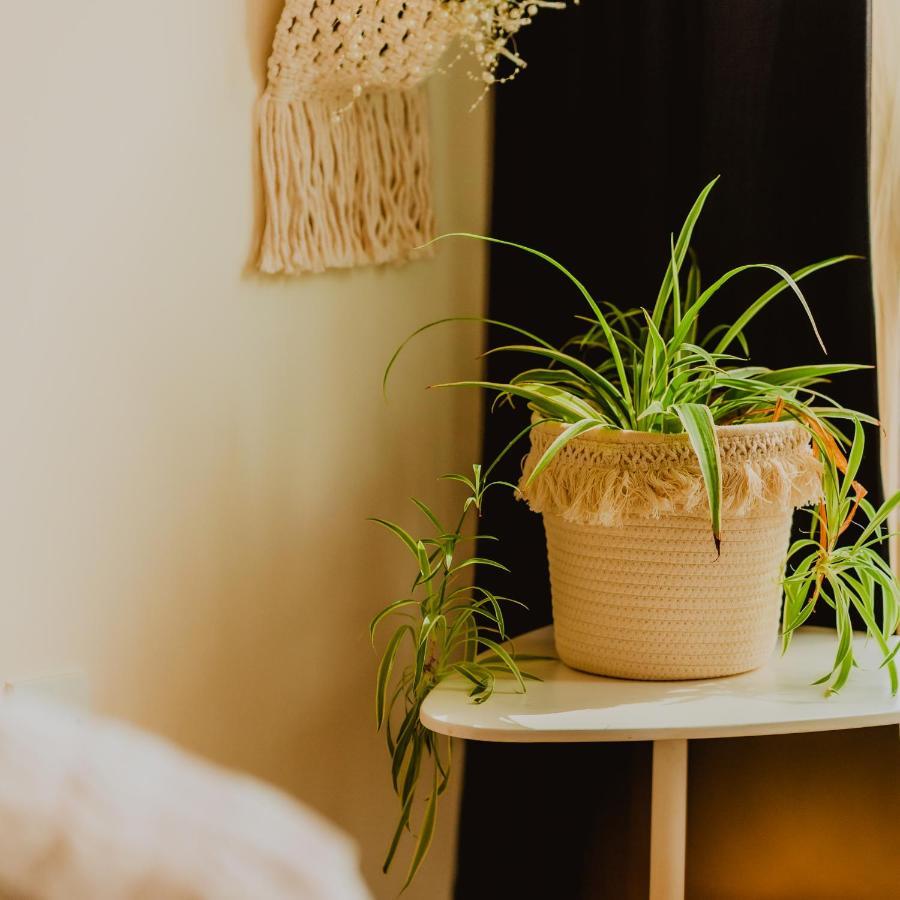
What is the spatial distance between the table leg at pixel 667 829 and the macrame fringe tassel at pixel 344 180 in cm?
67

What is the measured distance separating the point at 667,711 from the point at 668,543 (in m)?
0.16

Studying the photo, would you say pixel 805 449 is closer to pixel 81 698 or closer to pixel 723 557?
pixel 723 557

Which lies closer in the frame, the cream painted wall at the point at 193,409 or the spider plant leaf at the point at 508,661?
the cream painted wall at the point at 193,409

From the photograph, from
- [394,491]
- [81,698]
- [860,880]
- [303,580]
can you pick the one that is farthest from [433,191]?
[860,880]

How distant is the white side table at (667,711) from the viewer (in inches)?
40.5

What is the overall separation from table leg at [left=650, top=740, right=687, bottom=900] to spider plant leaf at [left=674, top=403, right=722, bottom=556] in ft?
0.87

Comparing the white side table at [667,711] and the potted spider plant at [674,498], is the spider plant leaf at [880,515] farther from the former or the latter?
the white side table at [667,711]

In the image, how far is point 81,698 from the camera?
1.07 meters

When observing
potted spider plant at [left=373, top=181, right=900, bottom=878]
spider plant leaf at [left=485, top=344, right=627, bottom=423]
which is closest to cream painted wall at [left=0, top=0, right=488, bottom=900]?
potted spider plant at [left=373, top=181, right=900, bottom=878]

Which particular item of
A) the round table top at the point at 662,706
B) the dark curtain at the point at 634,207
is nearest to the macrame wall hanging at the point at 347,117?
the dark curtain at the point at 634,207

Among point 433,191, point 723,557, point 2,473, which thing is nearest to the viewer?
point 2,473

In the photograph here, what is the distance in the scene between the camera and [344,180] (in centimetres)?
128

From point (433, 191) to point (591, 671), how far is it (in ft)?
2.20

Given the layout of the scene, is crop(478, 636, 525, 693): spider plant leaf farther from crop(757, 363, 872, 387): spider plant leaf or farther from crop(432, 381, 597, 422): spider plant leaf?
crop(757, 363, 872, 387): spider plant leaf
